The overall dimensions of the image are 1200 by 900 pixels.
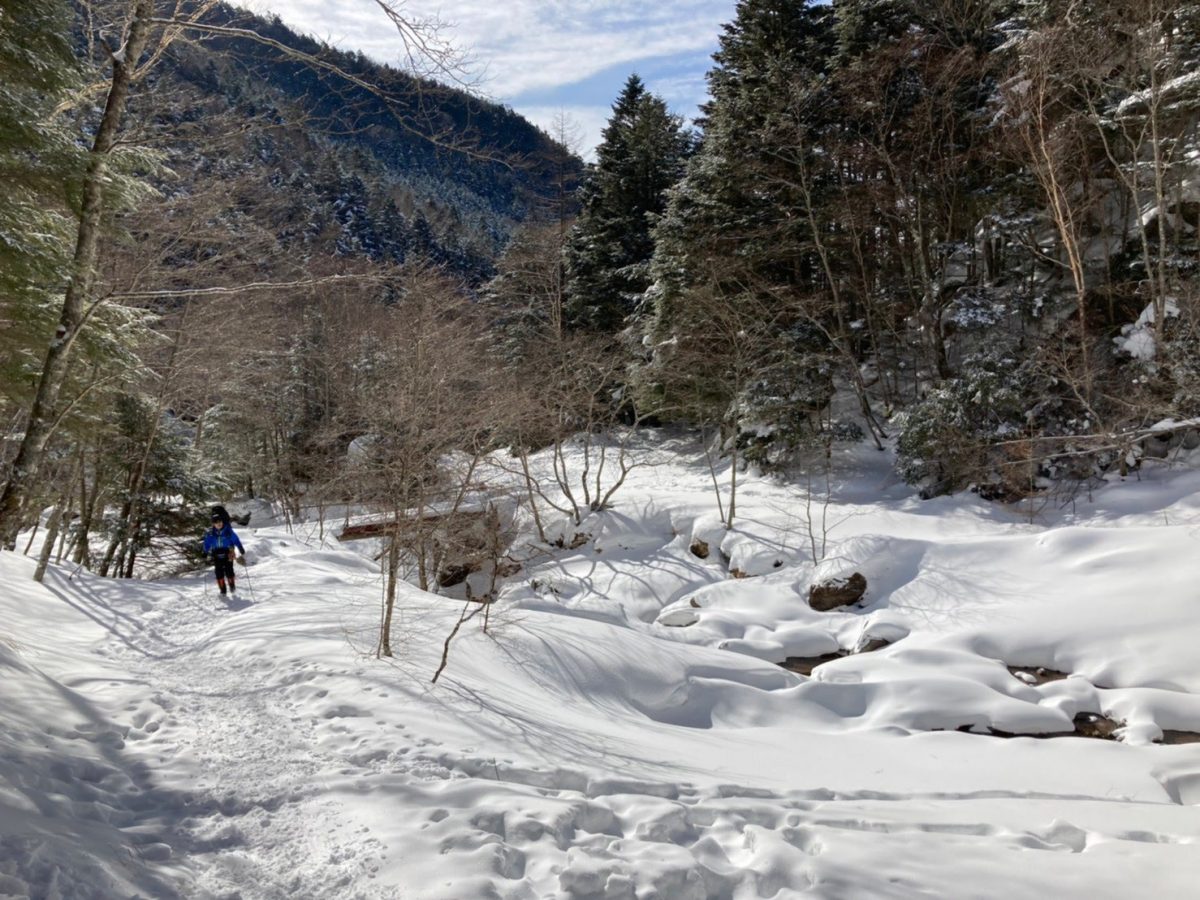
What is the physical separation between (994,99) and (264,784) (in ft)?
60.5

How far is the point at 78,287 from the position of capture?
495cm

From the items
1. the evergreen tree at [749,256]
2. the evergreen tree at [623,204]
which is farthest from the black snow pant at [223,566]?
the evergreen tree at [623,204]

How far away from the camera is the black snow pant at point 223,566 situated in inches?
380

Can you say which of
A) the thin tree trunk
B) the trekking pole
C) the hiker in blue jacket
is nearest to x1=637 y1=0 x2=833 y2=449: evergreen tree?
the trekking pole

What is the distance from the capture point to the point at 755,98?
17.7 m

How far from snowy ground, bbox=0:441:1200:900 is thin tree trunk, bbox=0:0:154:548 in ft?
4.53

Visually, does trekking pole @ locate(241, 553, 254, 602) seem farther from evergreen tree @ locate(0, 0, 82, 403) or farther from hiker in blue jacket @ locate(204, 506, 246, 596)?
evergreen tree @ locate(0, 0, 82, 403)

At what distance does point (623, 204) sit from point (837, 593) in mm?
17355

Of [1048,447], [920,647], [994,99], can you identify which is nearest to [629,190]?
[994,99]

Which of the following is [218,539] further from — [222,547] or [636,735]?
[636,735]

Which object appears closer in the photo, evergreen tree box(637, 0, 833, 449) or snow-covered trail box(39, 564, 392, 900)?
snow-covered trail box(39, 564, 392, 900)

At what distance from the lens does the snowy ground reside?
3.38 m

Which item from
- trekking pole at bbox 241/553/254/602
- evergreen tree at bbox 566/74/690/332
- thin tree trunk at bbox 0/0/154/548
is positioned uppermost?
evergreen tree at bbox 566/74/690/332

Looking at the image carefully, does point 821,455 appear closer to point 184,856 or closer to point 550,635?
point 550,635
